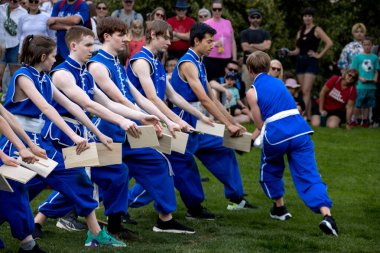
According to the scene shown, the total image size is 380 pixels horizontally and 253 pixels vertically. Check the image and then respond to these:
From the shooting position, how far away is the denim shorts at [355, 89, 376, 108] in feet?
60.9

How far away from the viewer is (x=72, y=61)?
27.1 ft

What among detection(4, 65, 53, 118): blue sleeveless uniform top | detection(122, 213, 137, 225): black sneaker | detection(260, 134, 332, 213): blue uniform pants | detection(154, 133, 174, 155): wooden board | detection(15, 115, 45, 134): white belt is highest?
detection(4, 65, 53, 118): blue sleeveless uniform top

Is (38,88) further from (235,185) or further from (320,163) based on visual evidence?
(320,163)

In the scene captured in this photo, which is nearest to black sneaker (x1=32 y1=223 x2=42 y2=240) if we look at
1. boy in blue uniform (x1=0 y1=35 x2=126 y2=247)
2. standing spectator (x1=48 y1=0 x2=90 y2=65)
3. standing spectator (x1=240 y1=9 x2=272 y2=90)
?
boy in blue uniform (x1=0 y1=35 x2=126 y2=247)

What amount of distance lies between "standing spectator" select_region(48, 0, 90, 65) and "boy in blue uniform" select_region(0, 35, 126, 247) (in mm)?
6245

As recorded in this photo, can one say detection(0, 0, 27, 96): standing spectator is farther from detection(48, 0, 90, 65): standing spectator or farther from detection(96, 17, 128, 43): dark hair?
detection(96, 17, 128, 43): dark hair

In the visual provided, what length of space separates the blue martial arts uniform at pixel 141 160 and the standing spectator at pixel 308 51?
9.25m

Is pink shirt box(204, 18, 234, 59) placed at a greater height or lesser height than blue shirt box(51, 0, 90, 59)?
lesser

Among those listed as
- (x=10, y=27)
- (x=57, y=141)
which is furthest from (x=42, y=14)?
(x=57, y=141)

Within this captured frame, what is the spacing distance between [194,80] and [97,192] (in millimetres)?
1530

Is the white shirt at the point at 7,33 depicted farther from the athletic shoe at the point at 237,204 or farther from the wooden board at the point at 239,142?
the wooden board at the point at 239,142

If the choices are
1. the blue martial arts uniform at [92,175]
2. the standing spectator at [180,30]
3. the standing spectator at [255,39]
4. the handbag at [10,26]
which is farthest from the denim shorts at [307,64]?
the blue martial arts uniform at [92,175]

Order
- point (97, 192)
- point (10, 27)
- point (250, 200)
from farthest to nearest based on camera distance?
1. point (10, 27)
2. point (250, 200)
3. point (97, 192)

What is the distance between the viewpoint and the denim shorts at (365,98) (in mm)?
18562
